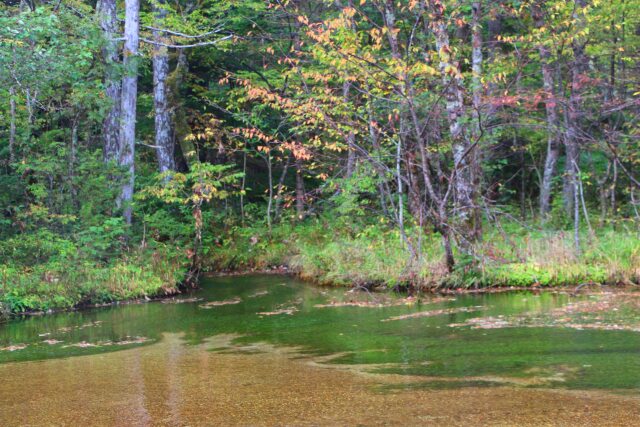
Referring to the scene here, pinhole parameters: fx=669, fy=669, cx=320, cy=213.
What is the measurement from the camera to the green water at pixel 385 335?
582cm

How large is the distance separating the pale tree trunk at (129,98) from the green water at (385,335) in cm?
361

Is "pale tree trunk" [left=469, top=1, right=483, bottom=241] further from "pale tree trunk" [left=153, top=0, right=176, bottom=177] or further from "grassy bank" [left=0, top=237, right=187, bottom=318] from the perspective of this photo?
"pale tree trunk" [left=153, top=0, right=176, bottom=177]

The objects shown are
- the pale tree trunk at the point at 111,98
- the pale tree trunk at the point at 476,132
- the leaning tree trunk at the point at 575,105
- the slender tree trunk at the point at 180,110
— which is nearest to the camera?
the pale tree trunk at the point at 476,132

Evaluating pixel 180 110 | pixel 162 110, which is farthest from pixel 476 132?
pixel 180 110

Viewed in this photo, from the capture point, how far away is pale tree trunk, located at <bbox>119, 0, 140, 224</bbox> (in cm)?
1549

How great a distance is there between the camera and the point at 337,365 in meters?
6.43

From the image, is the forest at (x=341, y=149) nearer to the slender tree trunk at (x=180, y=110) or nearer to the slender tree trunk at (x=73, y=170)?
the slender tree trunk at (x=73, y=170)

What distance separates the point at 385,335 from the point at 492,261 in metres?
4.38

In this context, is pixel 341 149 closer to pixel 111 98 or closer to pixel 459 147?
pixel 459 147

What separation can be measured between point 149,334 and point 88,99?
671 cm

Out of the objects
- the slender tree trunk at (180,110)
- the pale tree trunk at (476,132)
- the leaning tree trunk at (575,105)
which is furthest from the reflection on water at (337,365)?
the slender tree trunk at (180,110)

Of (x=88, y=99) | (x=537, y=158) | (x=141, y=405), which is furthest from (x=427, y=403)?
(x=537, y=158)

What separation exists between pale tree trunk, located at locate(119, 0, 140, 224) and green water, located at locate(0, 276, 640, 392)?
3.61 metres

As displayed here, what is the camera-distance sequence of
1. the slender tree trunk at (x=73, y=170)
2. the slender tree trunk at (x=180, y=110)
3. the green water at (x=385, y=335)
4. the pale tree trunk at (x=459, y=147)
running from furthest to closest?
the slender tree trunk at (x=180, y=110)
the slender tree trunk at (x=73, y=170)
the pale tree trunk at (x=459, y=147)
the green water at (x=385, y=335)
